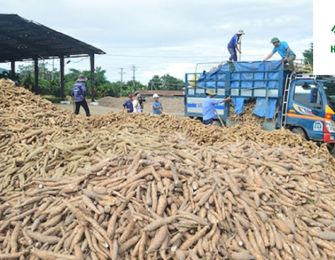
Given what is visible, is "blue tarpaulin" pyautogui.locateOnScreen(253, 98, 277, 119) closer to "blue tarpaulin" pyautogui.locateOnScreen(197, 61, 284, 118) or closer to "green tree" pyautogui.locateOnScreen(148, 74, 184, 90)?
"blue tarpaulin" pyautogui.locateOnScreen(197, 61, 284, 118)

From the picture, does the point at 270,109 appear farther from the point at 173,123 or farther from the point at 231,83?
the point at 173,123

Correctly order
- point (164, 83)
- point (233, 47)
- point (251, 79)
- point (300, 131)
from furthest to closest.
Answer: point (164, 83)
point (233, 47)
point (251, 79)
point (300, 131)

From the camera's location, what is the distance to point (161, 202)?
3938mm

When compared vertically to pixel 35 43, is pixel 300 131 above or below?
below

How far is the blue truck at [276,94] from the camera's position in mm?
10172

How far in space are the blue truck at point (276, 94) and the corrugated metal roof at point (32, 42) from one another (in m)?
11.6

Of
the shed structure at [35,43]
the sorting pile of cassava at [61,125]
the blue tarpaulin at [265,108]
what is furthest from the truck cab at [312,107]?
the shed structure at [35,43]

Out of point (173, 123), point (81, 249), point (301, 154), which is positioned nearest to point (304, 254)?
point (81, 249)

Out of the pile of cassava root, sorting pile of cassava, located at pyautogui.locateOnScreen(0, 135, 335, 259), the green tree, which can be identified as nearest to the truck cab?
the pile of cassava root

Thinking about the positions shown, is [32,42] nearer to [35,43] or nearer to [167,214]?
[35,43]

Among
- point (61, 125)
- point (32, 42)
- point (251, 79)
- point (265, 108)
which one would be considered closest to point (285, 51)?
point (251, 79)

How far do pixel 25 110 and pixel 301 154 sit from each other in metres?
5.00

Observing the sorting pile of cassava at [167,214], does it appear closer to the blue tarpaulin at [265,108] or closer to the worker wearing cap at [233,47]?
the blue tarpaulin at [265,108]

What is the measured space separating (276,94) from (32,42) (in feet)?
63.5
